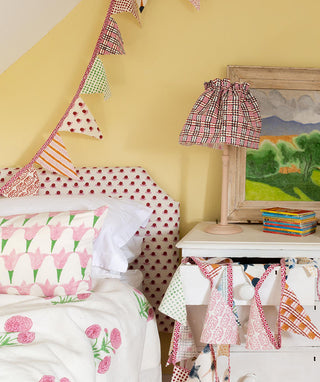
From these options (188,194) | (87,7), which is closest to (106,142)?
(188,194)

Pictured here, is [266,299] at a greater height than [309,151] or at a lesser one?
lesser

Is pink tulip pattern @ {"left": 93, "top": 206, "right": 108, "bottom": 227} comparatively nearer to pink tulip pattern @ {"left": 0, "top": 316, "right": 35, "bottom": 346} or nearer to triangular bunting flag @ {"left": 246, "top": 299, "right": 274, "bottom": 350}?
pink tulip pattern @ {"left": 0, "top": 316, "right": 35, "bottom": 346}

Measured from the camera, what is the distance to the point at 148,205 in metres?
1.97

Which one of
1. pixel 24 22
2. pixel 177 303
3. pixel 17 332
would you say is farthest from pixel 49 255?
pixel 24 22

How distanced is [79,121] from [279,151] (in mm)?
954

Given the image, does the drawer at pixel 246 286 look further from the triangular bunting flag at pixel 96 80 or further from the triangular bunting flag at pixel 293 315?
the triangular bunting flag at pixel 96 80

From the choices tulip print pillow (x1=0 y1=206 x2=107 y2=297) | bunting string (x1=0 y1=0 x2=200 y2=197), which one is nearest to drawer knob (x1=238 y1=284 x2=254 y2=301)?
tulip print pillow (x1=0 y1=206 x2=107 y2=297)

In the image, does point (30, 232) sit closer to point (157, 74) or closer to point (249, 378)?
point (249, 378)

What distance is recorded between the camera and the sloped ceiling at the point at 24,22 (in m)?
1.83

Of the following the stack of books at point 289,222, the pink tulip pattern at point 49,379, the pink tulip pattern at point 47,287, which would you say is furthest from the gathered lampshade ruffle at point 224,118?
the pink tulip pattern at point 49,379

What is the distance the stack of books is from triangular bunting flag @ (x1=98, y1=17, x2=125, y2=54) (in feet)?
3.25

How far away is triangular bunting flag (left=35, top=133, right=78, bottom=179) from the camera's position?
1967mm

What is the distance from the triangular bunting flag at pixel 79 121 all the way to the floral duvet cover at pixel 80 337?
0.78 m

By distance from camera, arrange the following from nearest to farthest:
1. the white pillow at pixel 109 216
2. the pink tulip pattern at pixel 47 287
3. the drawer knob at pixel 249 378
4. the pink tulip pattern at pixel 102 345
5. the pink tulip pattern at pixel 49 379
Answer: the pink tulip pattern at pixel 49 379, the pink tulip pattern at pixel 102 345, the pink tulip pattern at pixel 47 287, the drawer knob at pixel 249 378, the white pillow at pixel 109 216
